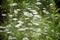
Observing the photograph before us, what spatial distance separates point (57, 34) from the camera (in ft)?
8.60

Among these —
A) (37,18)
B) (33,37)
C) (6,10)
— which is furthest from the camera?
(6,10)

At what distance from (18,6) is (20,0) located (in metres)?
0.15

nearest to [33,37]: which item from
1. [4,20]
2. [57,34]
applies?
[57,34]

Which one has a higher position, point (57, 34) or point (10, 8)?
point (10, 8)

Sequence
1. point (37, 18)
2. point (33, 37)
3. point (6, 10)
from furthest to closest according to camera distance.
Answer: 1. point (6, 10)
2. point (37, 18)
3. point (33, 37)

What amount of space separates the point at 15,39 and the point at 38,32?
336mm

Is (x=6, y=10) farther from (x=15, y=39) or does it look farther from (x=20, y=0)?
(x=15, y=39)

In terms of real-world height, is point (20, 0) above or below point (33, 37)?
above

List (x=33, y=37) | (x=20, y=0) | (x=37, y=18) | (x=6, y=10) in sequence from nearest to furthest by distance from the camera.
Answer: (x=33, y=37) < (x=37, y=18) < (x=6, y=10) < (x=20, y=0)

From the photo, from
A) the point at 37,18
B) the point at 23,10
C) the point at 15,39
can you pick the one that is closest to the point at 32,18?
the point at 37,18

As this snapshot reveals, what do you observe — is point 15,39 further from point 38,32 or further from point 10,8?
point 10,8

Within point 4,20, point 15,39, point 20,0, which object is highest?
point 20,0

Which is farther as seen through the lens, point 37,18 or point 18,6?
point 18,6

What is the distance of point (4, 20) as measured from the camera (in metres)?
2.93
